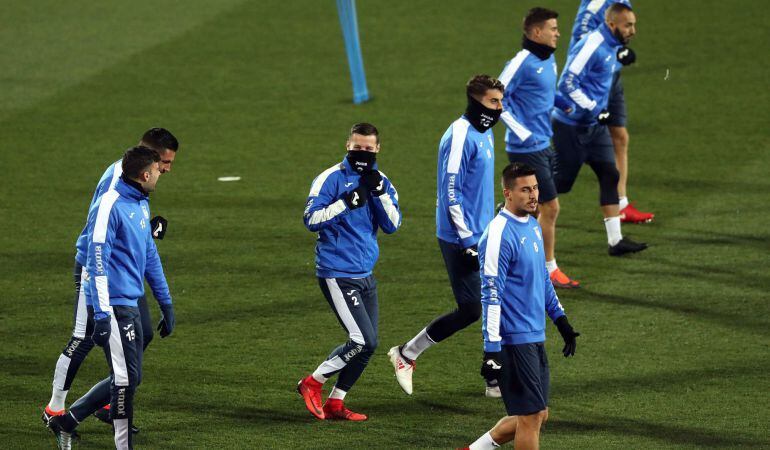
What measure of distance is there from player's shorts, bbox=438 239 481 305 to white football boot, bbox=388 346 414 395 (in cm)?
53

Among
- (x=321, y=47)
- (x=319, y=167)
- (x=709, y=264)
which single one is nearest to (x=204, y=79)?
(x=321, y=47)

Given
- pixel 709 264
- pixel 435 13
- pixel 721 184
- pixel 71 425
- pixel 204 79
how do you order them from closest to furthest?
pixel 71 425 → pixel 709 264 → pixel 721 184 → pixel 204 79 → pixel 435 13

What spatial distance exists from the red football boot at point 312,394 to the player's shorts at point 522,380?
1.68 metres

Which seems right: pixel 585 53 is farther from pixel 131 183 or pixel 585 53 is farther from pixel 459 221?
pixel 131 183

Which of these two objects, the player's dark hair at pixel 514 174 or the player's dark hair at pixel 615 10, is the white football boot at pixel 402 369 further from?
the player's dark hair at pixel 615 10

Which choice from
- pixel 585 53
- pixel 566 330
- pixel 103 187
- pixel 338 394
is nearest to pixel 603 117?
pixel 585 53

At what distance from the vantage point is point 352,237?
8.19 m

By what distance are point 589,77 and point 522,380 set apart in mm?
5267

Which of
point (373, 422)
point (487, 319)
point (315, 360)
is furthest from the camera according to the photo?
point (315, 360)

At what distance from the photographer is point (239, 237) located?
1238 cm

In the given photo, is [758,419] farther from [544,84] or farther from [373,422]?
[544,84]

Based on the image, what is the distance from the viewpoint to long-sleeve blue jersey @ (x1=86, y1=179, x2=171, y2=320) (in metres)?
7.18

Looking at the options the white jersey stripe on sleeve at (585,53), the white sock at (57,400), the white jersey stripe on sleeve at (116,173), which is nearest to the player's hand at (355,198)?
the white jersey stripe on sleeve at (116,173)

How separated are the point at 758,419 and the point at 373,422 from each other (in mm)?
2379
